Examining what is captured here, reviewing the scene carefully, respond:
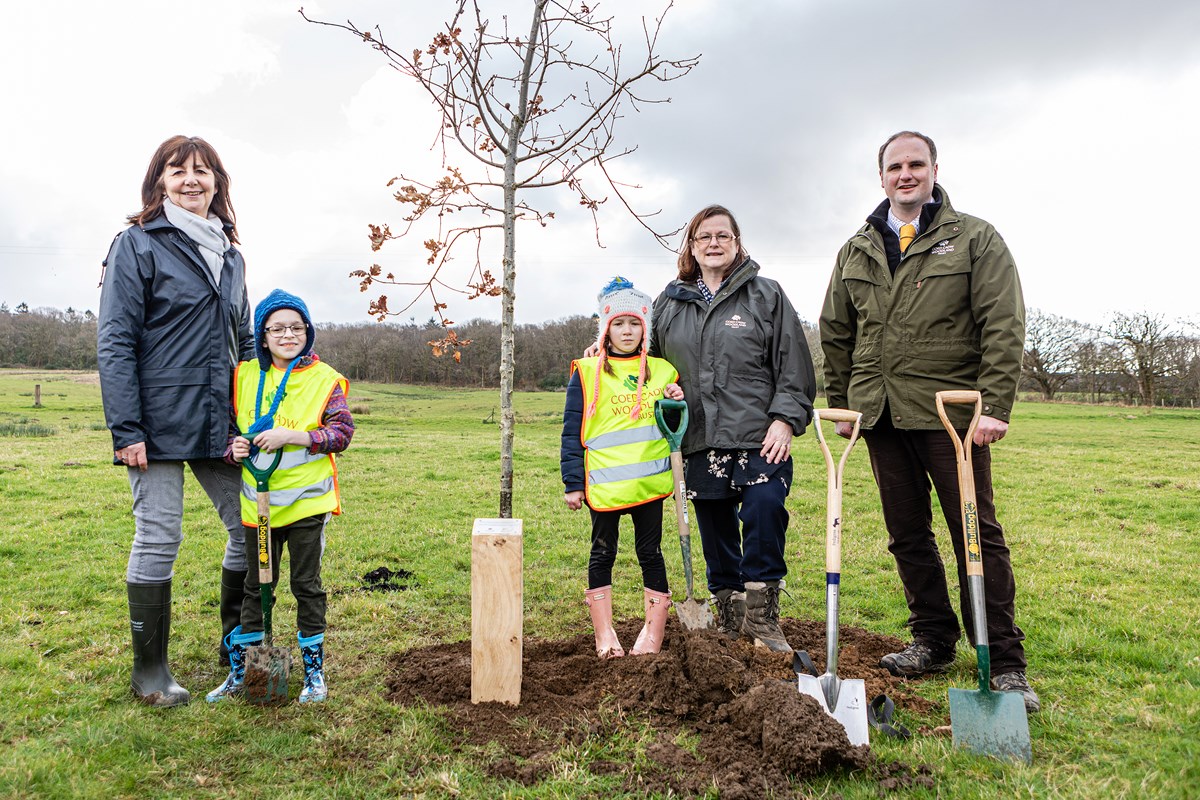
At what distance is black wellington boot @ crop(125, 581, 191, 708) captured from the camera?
3721mm

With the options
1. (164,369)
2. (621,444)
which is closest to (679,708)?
(621,444)

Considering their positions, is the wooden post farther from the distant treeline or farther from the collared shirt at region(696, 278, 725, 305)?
the distant treeline

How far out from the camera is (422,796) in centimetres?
290

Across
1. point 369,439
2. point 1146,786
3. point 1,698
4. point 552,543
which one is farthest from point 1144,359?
point 1,698

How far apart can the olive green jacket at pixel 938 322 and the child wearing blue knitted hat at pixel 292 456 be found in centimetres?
290

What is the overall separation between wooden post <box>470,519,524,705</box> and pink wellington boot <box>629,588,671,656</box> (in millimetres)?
875

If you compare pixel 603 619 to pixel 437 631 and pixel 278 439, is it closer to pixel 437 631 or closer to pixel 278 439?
pixel 437 631

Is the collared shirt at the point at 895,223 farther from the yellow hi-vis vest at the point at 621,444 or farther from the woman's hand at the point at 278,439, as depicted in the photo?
the woman's hand at the point at 278,439

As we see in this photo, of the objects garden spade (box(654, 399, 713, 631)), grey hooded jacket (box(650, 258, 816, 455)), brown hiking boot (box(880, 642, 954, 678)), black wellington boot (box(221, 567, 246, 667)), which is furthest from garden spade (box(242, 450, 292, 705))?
brown hiking boot (box(880, 642, 954, 678))

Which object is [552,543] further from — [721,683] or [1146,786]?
[1146,786]

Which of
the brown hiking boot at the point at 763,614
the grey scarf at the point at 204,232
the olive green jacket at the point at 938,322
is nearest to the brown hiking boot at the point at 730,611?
the brown hiking boot at the point at 763,614

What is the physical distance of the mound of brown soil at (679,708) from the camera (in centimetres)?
298

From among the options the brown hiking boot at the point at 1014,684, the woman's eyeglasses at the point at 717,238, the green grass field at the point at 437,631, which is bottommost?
the green grass field at the point at 437,631

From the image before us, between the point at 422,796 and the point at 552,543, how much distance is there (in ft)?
17.5
